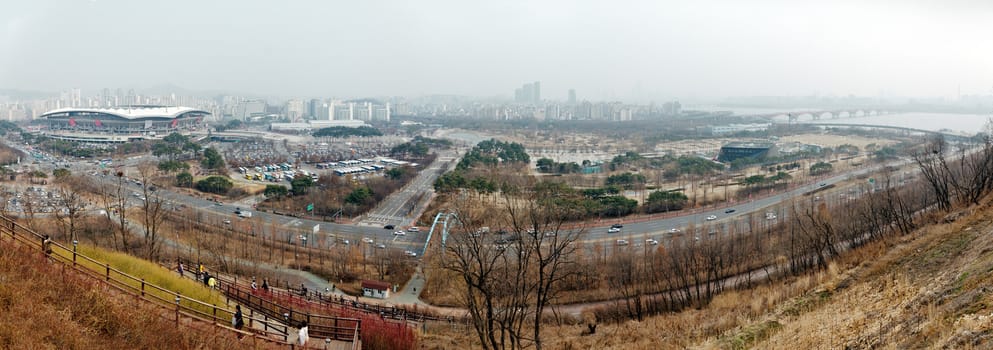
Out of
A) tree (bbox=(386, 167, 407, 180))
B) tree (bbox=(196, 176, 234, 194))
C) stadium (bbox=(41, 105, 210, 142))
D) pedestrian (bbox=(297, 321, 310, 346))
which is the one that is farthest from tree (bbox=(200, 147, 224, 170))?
pedestrian (bbox=(297, 321, 310, 346))


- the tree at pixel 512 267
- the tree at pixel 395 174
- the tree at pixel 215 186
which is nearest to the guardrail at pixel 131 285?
the tree at pixel 512 267

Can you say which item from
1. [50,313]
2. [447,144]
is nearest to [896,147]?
[447,144]

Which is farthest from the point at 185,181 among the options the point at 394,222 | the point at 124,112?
the point at 124,112

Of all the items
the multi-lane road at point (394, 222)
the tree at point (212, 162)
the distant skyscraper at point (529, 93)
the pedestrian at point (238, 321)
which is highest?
the distant skyscraper at point (529, 93)

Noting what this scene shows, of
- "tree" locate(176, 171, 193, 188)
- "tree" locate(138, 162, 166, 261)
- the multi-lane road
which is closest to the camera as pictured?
"tree" locate(138, 162, 166, 261)

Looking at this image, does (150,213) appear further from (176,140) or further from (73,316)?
(176,140)

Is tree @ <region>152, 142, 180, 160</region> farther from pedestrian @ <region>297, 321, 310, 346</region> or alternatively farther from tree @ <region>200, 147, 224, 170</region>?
pedestrian @ <region>297, 321, 310, 346</region>

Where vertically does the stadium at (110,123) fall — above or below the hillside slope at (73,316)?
above

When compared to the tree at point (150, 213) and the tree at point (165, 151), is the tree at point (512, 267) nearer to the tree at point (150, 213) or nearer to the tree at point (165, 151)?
the tree at point (150, 213)

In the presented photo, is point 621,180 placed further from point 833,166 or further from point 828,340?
point 828,340

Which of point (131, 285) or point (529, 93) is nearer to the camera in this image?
point (131, 285)

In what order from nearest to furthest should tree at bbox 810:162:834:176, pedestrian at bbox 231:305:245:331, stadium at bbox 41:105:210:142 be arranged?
pedestrian at bbox 231:305:245:331
tree at bbox 810:162:834:176
stadium at bbox 41:105:210:142
